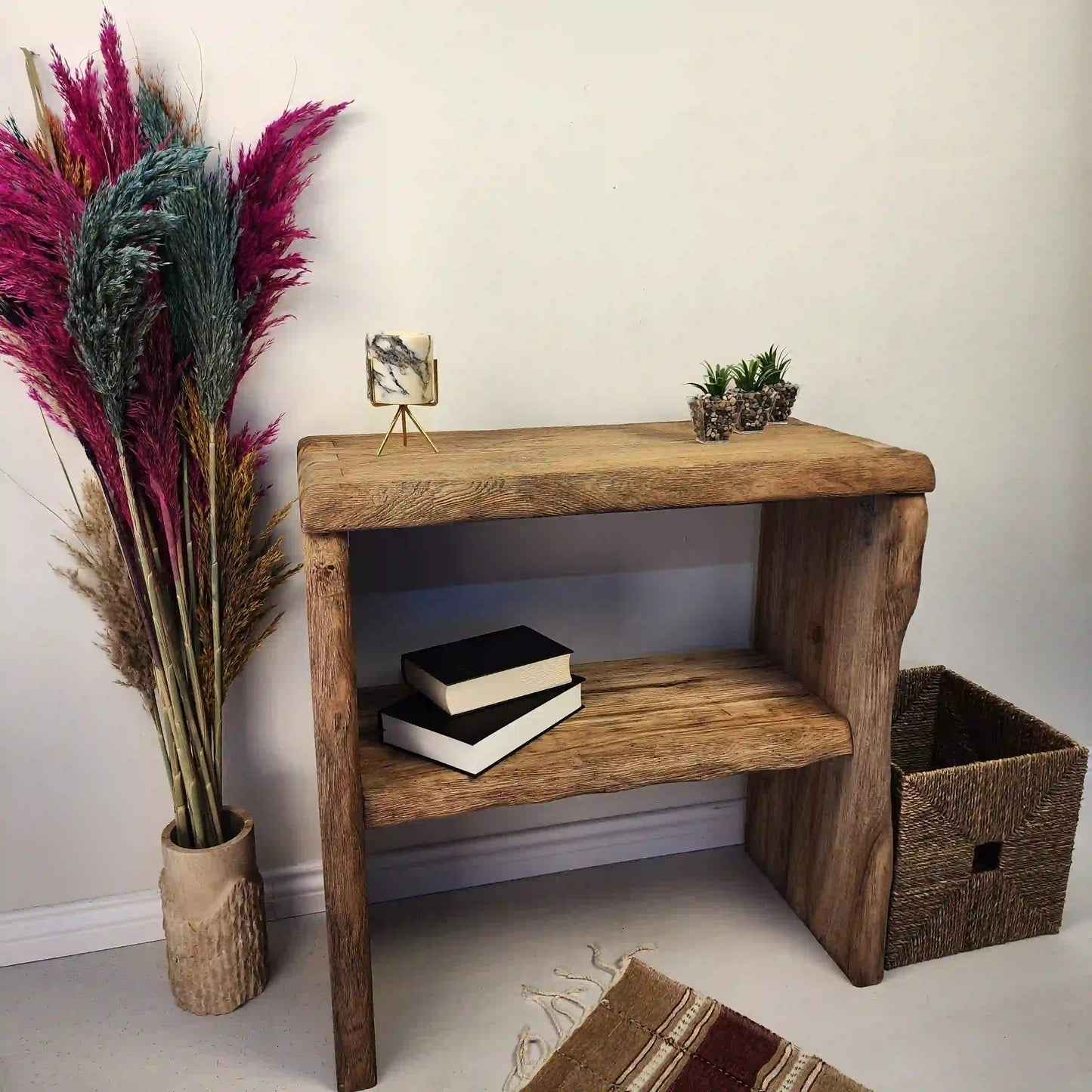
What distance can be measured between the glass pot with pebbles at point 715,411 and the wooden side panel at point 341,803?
54 cm

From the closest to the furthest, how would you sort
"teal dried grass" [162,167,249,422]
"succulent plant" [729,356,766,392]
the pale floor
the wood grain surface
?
1. the wood grain surface
2. "teal dried grass" [162,167,249,422]
3. the pale floor
4. "succulent plant" [729,356,766,392]

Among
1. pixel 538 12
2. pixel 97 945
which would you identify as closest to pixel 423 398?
pixel 538 12

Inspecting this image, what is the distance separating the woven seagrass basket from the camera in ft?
5.03

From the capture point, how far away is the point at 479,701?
1.41 m

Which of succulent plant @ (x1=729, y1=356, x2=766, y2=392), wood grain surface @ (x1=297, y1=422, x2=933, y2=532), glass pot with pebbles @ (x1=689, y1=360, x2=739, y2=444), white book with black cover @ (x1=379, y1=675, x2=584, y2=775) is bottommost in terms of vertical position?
white book with black cover @ (x1=379, y1=675, x2=584, y2=775)

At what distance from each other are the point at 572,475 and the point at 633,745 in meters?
0.43

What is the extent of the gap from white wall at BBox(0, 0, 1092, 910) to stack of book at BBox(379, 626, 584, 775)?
0.71ft

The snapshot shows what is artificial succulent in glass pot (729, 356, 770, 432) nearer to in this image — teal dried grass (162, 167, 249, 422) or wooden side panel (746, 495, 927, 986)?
wooden side panel (746, 495, 927, 986)

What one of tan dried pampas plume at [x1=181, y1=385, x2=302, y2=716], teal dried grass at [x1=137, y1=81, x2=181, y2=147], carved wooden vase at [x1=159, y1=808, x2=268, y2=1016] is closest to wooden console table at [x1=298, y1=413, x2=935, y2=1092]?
tan dried pampas plume at [x1=181, y1=385, x2=302, y2=716]

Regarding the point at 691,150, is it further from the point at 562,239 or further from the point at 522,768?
the point at 522,768

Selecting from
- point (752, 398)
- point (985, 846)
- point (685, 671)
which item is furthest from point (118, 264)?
point (985, 846)

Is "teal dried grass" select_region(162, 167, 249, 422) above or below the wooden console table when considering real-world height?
above

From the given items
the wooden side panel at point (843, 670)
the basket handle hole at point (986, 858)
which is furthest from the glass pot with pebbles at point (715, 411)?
the basket handle hole at point (986, 858)

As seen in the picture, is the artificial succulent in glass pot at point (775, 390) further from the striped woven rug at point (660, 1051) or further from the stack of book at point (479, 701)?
the striped woven rug at point (660, 1051)
